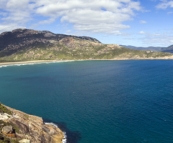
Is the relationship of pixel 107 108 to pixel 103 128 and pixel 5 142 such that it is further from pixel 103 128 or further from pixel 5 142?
pixel 5 142

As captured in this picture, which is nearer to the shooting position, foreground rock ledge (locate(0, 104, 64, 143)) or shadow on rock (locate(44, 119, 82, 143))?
foreground rock ledge (locate(0, 104, 64, 143))

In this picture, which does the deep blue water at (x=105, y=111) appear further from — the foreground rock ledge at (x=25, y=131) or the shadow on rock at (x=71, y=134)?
the foreground rock ledge at (x=25, y=131)

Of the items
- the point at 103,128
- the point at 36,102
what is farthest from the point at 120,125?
the point at 36,102

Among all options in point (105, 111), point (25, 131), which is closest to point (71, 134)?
point (25, 131)

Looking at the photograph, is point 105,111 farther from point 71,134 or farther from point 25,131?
point 25,131

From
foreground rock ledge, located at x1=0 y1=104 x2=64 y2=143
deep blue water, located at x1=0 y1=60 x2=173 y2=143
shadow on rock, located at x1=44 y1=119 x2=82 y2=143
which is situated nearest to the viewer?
foreground rock ledge, located at x1=0 y1=104 x2=64 y2=143

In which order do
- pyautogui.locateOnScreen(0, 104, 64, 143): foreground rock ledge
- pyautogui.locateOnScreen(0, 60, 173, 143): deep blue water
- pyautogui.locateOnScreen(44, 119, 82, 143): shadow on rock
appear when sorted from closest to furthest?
pyautogui.locateOnScreen(0, 104, 64, 143): foreground rock ledge, pyautogui.locateOnScreen(44, 119, 82, 143): shadow on rock, pyautogui.locateOnScreen(0, 60, 173, 143): deep blue water

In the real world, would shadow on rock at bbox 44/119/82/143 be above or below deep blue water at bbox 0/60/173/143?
below

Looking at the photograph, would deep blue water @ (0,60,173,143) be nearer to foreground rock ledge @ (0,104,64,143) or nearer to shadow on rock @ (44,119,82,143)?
shadow on rock @ (44,119,82,143)

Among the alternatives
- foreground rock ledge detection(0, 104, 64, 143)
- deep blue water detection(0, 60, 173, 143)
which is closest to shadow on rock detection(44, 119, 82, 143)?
deep blue water detection(0, 60, 173, 143)
